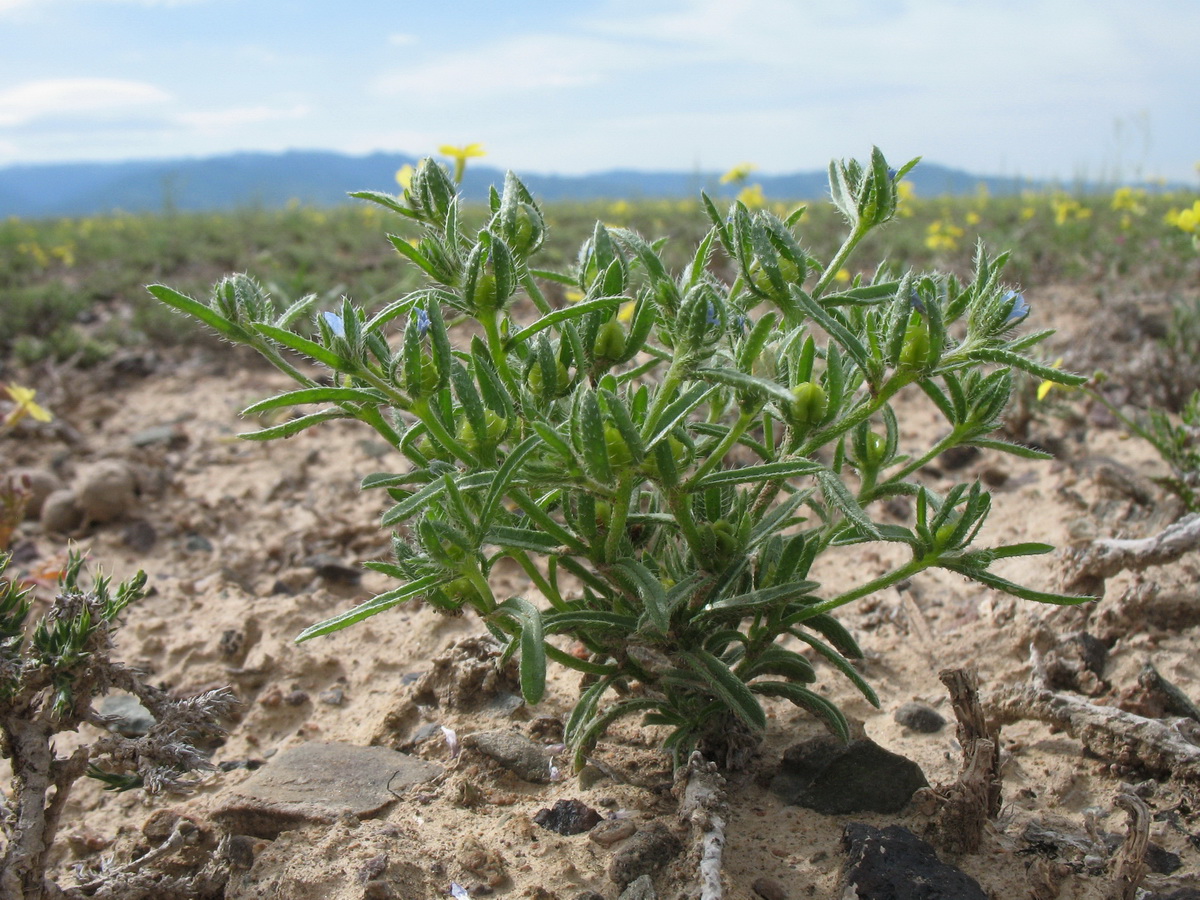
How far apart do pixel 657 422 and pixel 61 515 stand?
266 centimetres

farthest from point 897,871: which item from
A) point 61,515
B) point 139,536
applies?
point 61,515

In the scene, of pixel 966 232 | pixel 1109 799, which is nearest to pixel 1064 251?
pixel 966 232

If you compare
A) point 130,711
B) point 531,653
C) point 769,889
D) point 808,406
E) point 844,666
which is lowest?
point 130,711

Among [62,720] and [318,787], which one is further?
[318,787]

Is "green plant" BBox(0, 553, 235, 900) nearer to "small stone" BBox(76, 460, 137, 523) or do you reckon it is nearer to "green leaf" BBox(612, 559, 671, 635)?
"green leaf" BBox(612, 559, 671, 635)

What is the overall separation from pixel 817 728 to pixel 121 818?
135cm

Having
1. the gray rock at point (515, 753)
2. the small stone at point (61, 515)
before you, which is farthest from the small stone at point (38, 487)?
the gray rock at point (515, 753)

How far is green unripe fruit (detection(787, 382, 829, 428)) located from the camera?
50.5 inches

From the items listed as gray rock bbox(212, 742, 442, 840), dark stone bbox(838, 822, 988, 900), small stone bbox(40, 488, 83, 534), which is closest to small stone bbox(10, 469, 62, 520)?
small stone bbox(40, 488, 83, 534)

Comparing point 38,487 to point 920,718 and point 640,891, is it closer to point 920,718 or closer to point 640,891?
point 640,891

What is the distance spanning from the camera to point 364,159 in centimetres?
11581

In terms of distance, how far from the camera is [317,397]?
1.28 metres

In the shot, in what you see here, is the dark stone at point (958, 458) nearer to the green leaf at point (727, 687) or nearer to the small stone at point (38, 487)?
the green leaf at point (727, 687)

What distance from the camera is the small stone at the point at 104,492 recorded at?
309cm
